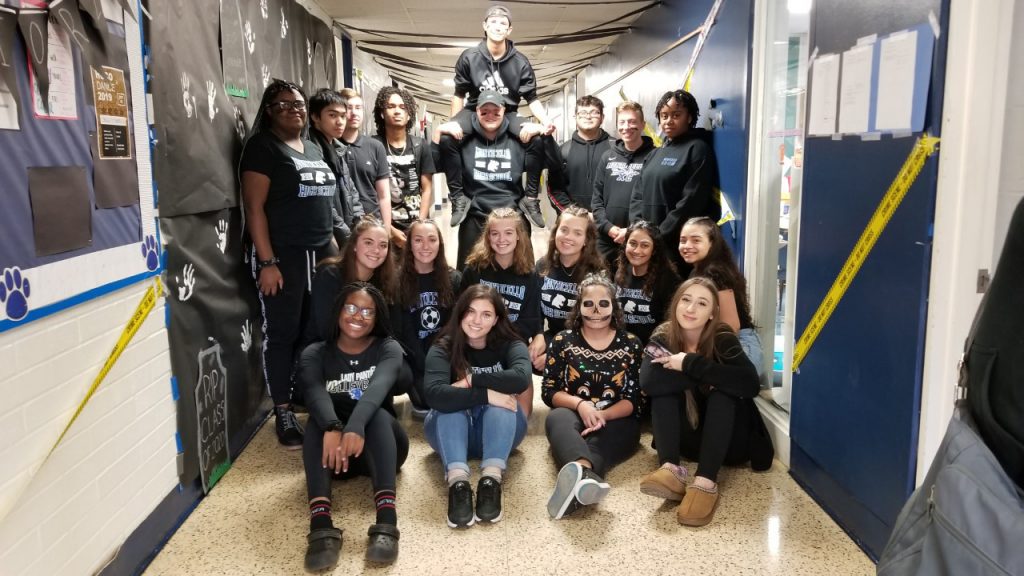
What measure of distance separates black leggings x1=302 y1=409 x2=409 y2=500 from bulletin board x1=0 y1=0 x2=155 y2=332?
74cm

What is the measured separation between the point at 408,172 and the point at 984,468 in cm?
357

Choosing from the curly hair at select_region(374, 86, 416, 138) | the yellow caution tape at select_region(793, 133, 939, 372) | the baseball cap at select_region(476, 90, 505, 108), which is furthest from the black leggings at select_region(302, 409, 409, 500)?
the curly hair at select_region(374, 86, 416, 138)

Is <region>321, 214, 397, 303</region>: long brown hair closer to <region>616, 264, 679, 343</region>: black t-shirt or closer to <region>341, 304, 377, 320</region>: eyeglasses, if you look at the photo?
<region>341, 304, 377, 320</region>: eyeglasses

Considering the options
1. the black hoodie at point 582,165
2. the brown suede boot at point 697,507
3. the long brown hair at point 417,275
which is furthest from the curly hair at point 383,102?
the brown suede boot at point 697,507

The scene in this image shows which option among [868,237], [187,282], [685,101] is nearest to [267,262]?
[187,282]

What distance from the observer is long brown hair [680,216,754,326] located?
2.87 meters

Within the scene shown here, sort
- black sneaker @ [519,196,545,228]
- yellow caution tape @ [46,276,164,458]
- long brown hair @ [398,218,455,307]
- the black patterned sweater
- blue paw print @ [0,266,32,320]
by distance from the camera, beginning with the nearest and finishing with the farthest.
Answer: blue paw print @ [0,266,32,320], yellow caution tape @ [46,276,164,458], the black patterned sweater, long brown hair @ [398,218,455,307], black sneaker @ [519,196,545,228]

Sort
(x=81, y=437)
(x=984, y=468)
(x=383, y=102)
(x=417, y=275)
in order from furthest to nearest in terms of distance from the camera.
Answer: (x=383, y=102)
(x=417, y=275)
(x=81, y=437)
(x=984, y=468)

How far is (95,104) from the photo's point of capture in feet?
5.95

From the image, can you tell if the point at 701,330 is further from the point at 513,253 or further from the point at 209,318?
the point at 209,318

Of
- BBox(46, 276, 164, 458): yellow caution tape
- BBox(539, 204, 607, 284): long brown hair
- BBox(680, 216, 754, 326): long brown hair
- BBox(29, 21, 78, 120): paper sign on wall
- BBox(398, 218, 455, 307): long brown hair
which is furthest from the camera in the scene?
BBox(539, 204, 607, 284): long brown hair

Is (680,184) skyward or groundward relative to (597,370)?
skyward

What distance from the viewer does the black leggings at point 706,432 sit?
2465 mm

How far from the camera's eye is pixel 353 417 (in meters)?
2.33
